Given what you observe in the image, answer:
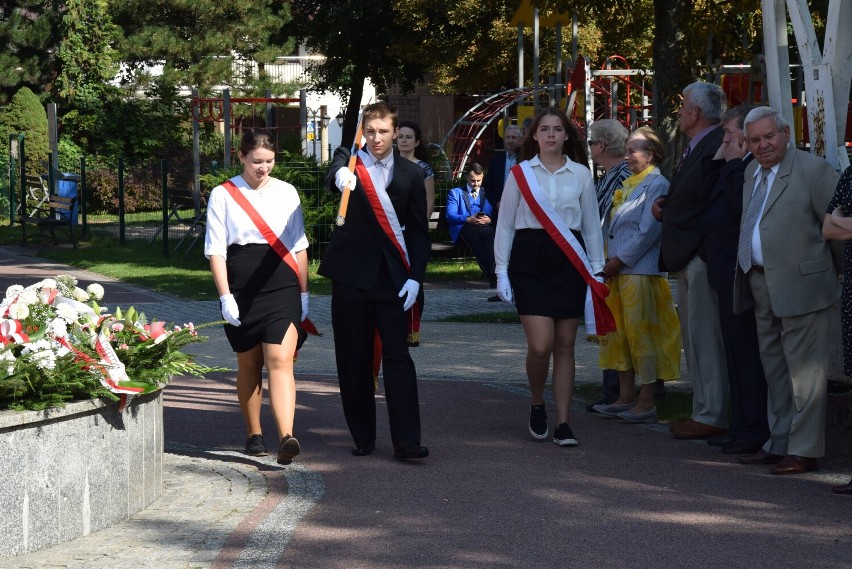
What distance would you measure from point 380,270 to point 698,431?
2.06 meters

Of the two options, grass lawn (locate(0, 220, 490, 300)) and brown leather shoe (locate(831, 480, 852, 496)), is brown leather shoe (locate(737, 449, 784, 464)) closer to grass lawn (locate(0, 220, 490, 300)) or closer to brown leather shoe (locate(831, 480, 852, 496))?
brown leather shoe (locate(831, 480, 852, 496))

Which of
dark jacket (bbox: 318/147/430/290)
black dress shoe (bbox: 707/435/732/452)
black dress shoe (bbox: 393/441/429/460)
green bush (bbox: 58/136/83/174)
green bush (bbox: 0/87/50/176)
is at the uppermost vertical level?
green bush (bbox: 0/87/50/176)

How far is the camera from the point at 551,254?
23.9 ft

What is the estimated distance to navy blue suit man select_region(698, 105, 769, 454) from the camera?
Result: 711cm

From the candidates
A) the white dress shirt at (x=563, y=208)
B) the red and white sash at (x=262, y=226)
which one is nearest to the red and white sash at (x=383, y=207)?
the red and white sash at (x=262, y=226)

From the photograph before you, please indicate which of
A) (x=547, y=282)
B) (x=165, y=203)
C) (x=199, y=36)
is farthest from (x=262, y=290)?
(x=199, y=36)

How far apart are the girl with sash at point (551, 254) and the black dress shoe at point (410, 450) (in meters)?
0.82

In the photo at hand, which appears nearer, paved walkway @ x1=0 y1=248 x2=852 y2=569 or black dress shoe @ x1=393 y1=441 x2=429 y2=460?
paved walkway @ x1=0 y1=248 x2=852 y2=569

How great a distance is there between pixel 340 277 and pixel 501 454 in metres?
1.28

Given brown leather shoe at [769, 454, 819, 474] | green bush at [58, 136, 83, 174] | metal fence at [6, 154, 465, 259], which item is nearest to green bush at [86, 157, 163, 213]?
metal fence at [6, 154, 465, 259]

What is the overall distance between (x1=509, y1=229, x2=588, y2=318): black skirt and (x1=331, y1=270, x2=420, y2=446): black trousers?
28.0 inches

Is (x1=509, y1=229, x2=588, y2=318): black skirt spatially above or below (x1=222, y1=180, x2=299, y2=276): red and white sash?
below

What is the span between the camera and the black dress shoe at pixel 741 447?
7.08 meters

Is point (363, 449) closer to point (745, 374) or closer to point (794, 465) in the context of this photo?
point (745, 374)
